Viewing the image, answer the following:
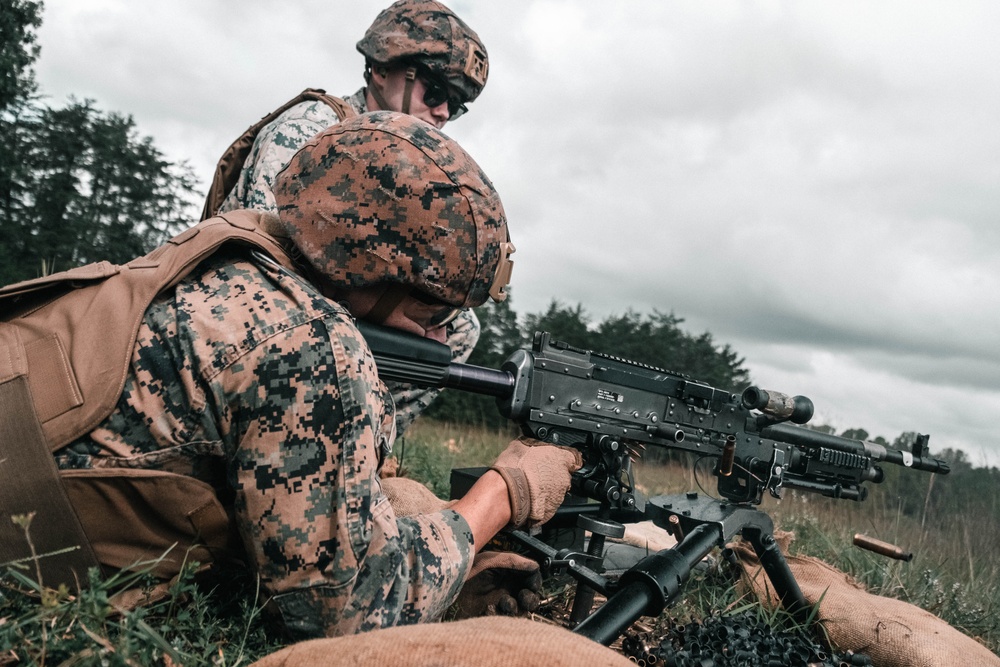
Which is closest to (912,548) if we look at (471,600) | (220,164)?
(471,600)

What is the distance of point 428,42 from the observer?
4.98 m

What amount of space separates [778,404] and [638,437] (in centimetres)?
80

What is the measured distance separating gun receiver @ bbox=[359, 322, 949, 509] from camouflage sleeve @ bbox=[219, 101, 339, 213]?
171 cm

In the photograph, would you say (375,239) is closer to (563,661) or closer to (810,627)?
(563,661)

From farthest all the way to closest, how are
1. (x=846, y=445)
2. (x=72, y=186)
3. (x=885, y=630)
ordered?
(x=72, y=186)
(x=846, y=445)
(x=885, y=630)

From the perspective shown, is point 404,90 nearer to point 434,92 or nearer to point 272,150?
point 434,92

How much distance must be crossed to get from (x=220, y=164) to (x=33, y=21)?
20.5 metres

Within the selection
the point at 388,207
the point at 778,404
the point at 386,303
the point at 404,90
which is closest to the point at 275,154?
the point at 404,90

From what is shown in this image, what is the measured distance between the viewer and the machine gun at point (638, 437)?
285cm

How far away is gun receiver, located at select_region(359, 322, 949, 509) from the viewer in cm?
358

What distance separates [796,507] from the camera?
7285 mm

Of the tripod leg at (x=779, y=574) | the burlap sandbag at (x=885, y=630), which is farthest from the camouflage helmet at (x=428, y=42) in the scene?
the burlap sandbag at (x=885, y=630)

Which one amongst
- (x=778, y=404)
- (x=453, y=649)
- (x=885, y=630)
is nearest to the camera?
(x=453, y=649)

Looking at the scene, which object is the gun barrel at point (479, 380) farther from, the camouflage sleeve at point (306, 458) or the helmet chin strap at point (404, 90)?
the helmet chin strap at point (404, 90)
